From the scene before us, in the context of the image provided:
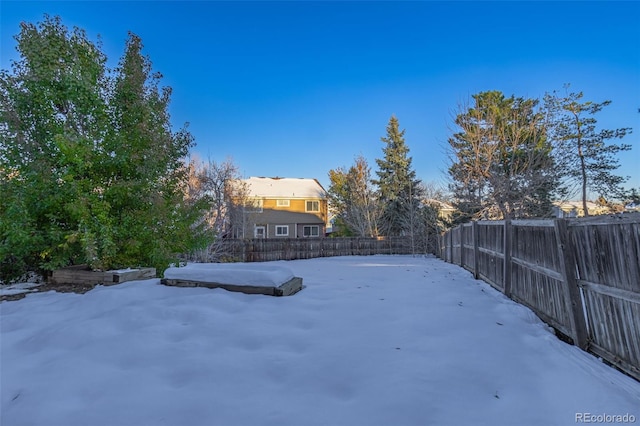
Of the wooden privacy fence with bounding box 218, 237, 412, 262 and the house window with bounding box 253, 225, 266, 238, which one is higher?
the house window with bounding box 253, 225, 266, 238

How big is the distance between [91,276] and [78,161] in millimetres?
1761

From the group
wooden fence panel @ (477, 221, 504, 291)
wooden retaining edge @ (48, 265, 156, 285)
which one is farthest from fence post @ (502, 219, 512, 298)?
wooden retaining edge @ (48, 265, 156, 285)

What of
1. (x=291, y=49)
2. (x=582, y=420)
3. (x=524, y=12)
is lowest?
(x=582, y=420)

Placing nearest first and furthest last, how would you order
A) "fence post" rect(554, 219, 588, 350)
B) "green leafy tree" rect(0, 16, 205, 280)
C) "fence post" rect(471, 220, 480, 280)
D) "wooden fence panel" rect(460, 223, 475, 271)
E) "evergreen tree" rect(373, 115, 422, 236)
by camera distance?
"fence post" rect(554, 219, 588, 350), "green leafy tree" rect(0, 16, 205, 280), "fence post" rect(471, 220, 480, 280), "wooden fence panel" rect(460, 223, 475, 271), "evergreen tree" rect(373, 115, 422, 236)

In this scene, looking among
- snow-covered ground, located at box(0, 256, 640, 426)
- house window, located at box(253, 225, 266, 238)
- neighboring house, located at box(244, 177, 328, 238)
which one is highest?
neighboring house, located at box(244, 177, 328, 238)

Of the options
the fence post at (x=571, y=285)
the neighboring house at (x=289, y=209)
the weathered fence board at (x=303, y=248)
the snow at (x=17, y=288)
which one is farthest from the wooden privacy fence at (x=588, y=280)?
the neighboring house at (x=289, y=209)

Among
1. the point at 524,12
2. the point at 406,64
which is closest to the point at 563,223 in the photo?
the point at 524,12

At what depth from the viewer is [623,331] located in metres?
2.06

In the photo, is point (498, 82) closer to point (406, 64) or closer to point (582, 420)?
point (406, 64)

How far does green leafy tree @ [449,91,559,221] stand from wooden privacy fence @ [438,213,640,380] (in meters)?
9.20

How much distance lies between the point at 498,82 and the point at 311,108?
31.5ft

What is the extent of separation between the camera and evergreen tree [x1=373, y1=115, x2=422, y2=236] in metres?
20.6

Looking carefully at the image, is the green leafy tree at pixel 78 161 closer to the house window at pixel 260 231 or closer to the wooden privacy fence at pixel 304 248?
the wooden privacy fence at pixel 304 248

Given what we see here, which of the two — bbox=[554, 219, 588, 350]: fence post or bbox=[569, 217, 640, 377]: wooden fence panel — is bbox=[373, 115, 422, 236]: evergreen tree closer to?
bbox=[554, 219, 588, 350]: fence post
